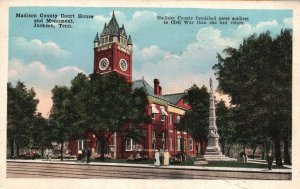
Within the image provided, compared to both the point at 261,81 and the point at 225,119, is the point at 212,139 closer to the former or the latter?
the point at 225,119

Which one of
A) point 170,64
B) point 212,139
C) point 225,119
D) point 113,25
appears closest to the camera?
point 113,25

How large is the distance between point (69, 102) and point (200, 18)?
11.9 meters

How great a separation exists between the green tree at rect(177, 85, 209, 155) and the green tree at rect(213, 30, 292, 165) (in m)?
1.70

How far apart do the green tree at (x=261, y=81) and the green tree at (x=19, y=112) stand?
822cm

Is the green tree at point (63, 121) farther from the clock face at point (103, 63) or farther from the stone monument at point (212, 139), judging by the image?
the stone monument at point (212, 139)

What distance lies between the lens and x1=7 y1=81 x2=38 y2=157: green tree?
53.1 feet

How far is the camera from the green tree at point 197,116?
812 inches

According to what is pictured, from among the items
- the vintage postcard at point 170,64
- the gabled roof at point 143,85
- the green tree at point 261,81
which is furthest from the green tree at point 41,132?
the green tree at point 261,81

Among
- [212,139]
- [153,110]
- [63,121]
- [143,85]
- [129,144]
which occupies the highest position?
[143,85]

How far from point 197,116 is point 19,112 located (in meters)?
10.1

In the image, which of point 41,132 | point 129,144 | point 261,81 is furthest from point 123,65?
point 129,144

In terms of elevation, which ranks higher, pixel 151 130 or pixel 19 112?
pixel 19 112

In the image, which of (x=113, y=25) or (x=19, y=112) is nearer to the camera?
(x=113, y=25)

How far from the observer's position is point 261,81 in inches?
698
